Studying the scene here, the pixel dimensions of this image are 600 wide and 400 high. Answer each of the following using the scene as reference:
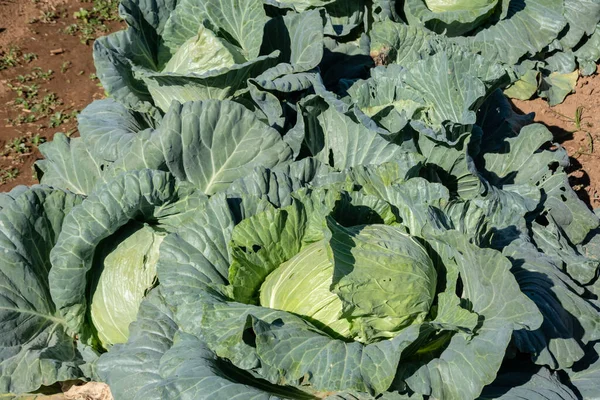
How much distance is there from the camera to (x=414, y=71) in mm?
3951


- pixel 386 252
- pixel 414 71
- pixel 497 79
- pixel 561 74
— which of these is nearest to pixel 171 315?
pixel 386 252

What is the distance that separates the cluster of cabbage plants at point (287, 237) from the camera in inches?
99.3

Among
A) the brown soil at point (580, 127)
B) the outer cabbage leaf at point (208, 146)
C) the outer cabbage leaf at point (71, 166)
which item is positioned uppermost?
the outer cabbage leaf at point (208, 146)

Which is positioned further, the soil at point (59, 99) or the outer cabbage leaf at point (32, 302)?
the soil at point (59, 99)

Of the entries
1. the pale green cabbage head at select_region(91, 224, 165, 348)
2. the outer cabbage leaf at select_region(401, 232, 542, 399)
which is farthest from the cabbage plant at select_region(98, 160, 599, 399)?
the pale green cabbage head at select_region(91, 224, 165, 348)

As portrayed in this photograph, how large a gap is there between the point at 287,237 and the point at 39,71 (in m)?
4.66

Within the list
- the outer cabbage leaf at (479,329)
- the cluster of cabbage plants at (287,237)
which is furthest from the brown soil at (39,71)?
the outer cabbage leaf at (479,329)

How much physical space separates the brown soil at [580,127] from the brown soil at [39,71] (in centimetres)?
455

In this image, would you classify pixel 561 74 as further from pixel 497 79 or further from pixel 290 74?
pixel 290 74

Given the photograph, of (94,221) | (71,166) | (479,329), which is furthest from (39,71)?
(479,329)

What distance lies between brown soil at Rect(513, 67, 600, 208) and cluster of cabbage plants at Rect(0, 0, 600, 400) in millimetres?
1218

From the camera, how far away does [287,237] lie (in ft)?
9.27

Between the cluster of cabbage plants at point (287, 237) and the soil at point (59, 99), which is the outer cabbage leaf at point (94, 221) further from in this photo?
the soil at point (59, 99)

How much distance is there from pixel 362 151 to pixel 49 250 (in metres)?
1.90
